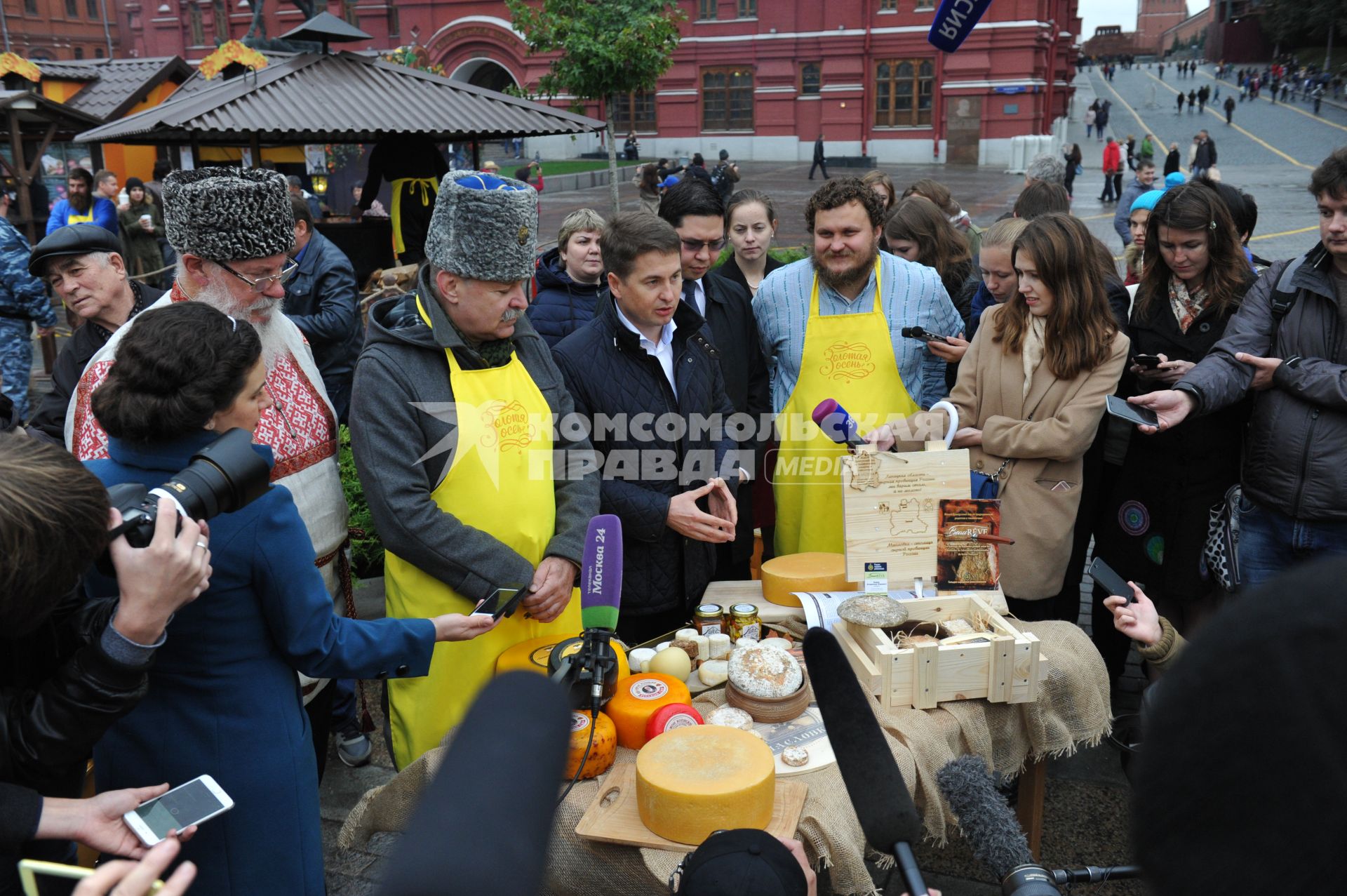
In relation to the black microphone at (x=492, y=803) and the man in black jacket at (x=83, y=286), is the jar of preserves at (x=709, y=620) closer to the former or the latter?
the black microphone at (x=492, y=803)

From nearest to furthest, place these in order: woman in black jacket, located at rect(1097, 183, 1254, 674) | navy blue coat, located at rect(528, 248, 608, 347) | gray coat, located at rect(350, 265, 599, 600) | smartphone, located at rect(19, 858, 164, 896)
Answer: smartphone, located at rect(19, 858, 164, 896), gray coat, located at rect(350, 265, 599, 600), woman in black jacket, located at rect(1097, 183, 1254, 674), navy blue coat, located at rect(528, 248, 608, 347)

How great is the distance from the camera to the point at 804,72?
37.8m

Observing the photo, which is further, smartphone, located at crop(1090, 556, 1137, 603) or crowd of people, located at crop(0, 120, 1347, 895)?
smartphone, located at crop(1090, 556, 1137, 603)

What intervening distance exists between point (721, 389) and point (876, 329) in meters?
0.73

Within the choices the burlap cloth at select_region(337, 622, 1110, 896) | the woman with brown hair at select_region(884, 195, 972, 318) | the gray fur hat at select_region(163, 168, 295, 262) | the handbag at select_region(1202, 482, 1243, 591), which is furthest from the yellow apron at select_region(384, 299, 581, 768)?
the woman with brown hair at select_region(884, 195, 972, 318)

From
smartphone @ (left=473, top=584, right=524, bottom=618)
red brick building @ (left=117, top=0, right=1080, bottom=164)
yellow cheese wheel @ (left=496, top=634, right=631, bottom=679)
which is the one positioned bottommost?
yellow cheese wheel @ (left=496, top=634, right=631, bottom=679)

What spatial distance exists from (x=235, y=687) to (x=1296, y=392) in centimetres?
332

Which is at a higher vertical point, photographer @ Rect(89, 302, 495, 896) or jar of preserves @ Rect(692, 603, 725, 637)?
photographer @ Rect(89, 302, 495, 896)

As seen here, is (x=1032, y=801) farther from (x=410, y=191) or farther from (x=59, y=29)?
(x=59, y=29)

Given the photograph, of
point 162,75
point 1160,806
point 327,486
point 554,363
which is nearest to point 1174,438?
point 554,363

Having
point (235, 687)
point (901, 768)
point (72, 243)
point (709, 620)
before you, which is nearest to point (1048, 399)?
point (709, 620)

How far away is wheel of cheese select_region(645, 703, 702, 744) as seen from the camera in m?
2.44

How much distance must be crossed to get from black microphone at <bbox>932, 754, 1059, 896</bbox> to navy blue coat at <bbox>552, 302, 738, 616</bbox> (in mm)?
1792

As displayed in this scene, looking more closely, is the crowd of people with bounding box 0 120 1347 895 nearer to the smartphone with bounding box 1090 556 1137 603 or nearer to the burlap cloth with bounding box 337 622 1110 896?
the smartphone with bounding box 1090 556 1137 603
